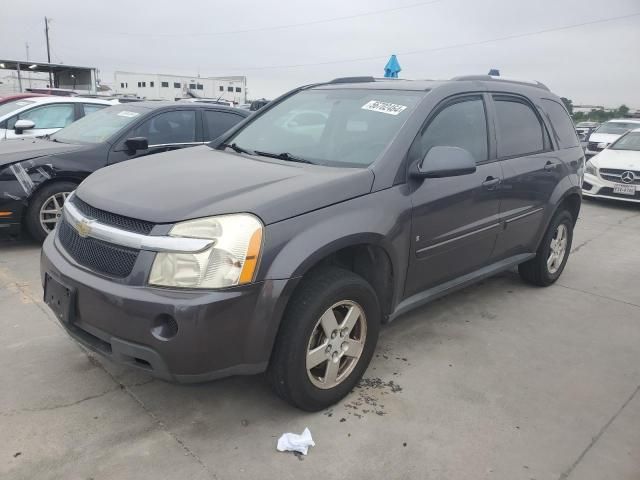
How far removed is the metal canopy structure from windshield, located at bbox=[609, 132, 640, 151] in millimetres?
19894

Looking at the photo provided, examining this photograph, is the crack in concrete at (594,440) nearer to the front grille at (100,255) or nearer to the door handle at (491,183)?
the door handle at (491,183)

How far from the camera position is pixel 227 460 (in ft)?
7.91

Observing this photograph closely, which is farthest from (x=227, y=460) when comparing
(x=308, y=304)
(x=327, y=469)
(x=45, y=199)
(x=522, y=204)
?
(x=45, y=199)

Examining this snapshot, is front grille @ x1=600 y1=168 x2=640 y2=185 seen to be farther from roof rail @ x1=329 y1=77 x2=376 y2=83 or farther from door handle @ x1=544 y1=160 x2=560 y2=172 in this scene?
roof rail @ x1=329 y1=77 x2=376 y2=83

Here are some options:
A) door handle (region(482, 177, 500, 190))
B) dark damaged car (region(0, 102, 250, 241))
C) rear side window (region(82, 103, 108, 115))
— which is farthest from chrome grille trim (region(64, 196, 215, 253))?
rear side window (region(82, 103, 108, 115))

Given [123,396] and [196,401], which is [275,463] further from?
[123,396]

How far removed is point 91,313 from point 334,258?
48.7 inches

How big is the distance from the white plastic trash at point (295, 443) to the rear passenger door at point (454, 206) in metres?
1.11

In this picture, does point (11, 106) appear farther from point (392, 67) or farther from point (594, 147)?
point (594, 147)

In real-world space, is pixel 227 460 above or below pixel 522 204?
below

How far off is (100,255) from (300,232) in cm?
95

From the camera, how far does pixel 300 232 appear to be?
2.49 m

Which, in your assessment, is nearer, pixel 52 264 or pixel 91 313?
pixel 91 313

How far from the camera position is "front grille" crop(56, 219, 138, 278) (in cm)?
239
